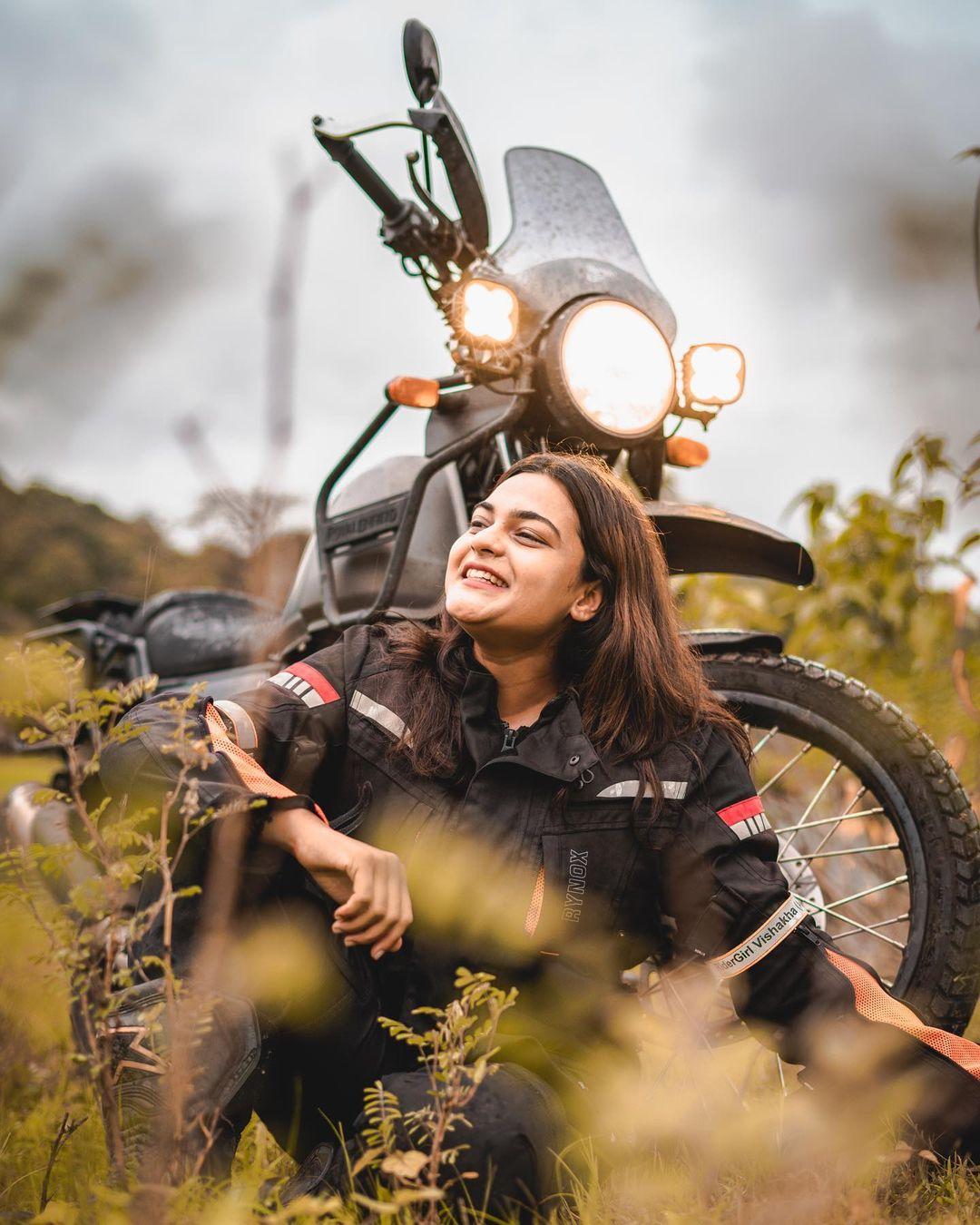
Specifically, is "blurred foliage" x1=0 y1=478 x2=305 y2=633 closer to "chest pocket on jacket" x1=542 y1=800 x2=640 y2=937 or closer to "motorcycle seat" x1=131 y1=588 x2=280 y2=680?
"motorcycle seat" x1=131 y1=588 x2=280 y2=680

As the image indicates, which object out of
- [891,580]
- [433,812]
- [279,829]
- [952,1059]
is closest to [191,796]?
[279,829]

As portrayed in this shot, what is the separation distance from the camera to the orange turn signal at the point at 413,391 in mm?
2100

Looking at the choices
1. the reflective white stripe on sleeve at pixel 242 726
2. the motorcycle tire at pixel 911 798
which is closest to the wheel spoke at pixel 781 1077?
the motorcycle tire at pixel 911 798

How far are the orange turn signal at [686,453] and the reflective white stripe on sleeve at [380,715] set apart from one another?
0.93 m

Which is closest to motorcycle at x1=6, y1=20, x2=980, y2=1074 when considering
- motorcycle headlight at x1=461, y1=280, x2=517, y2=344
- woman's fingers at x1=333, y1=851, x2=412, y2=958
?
motorcycle headlight at x1=461, y1=280, x2=517, y2=344

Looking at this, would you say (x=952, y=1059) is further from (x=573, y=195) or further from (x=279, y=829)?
(x=573, y=195)

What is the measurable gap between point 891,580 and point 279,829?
3.10 meters

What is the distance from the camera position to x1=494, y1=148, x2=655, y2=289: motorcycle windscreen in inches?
86.1

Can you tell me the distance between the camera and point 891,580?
387 centimetres

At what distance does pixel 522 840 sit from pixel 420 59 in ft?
5.41

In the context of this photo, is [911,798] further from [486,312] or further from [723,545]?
[486,312]

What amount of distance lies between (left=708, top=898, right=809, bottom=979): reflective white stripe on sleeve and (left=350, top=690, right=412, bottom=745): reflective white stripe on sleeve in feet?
1.98

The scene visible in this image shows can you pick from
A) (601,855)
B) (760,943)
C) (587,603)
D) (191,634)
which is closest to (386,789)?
(601,855)

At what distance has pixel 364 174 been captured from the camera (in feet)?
7.00
